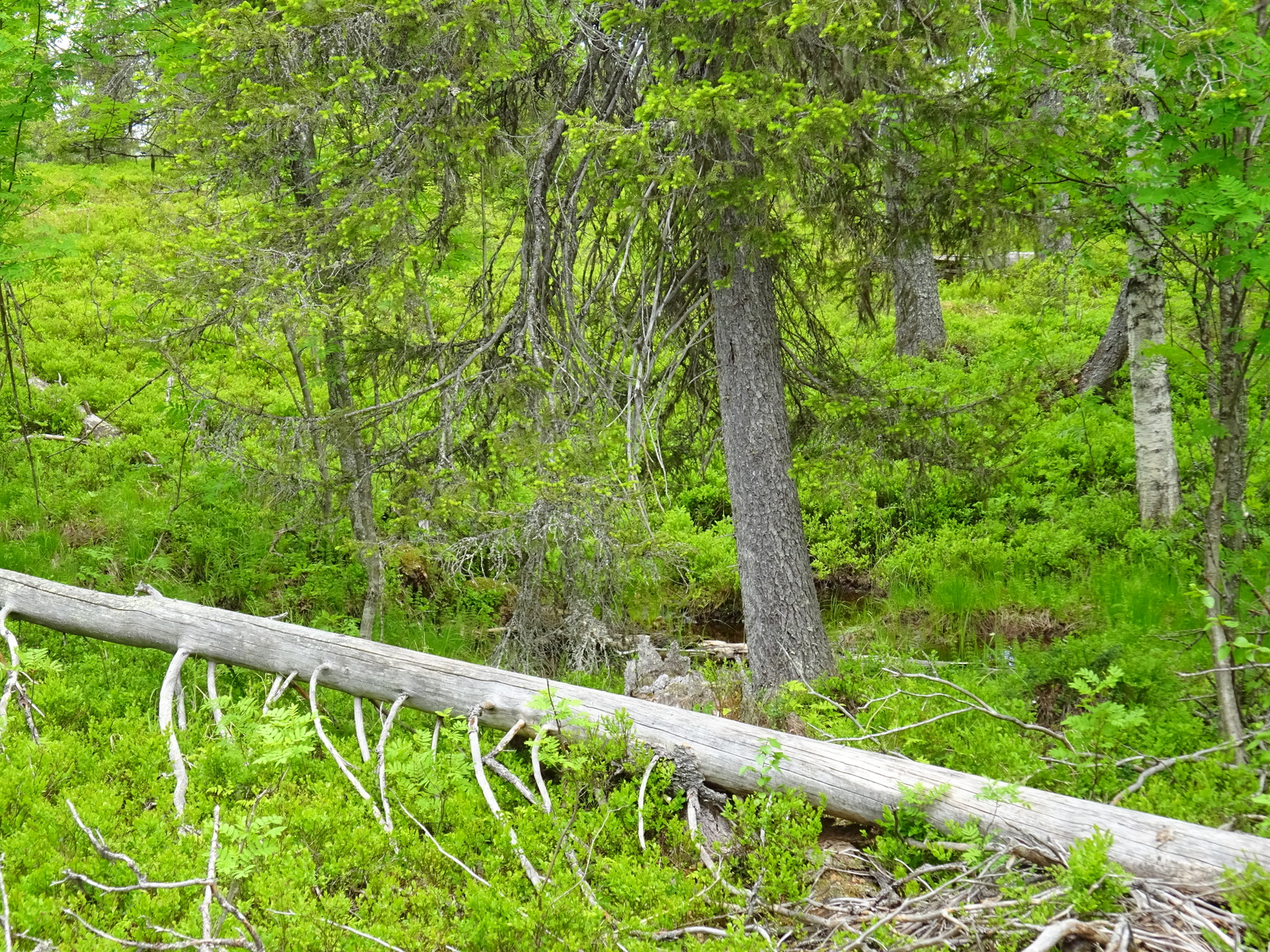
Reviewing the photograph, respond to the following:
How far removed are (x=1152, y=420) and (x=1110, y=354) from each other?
3.47m

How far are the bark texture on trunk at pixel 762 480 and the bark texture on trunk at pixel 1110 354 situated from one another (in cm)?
699

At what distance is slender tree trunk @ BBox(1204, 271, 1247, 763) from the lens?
4.70 meters

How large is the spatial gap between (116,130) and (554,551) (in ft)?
21.1

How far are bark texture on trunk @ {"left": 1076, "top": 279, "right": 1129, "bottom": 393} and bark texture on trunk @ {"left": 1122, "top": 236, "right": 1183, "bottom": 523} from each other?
102 inches

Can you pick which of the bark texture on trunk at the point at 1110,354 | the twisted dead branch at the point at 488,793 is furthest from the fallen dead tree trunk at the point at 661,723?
the bark texture on trunk at the point at 1110,354

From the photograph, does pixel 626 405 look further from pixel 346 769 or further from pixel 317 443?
pixel 346 769

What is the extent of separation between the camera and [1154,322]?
914cm

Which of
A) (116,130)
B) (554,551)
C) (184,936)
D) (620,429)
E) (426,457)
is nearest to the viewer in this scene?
(184,936)

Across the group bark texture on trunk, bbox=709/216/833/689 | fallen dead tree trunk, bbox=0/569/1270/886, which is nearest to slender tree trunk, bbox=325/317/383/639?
fallen dead tree trunk, bbox=0/569/1270/886

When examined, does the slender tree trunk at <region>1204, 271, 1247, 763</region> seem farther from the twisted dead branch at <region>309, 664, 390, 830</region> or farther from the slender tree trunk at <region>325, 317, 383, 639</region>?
the slender tree trunk at <region>325, 317, 383, 639</region>

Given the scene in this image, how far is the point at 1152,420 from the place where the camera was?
8922 millimetres

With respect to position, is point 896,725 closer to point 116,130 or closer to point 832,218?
point 832,218

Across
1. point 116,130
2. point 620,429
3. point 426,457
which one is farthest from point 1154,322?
point 116,130

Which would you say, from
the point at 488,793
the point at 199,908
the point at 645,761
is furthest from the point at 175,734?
the point at 645,761
